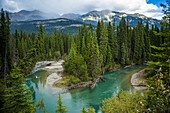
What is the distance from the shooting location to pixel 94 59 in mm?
38375

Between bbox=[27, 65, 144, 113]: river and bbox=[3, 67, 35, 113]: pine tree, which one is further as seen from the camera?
bbox=[27, 65, 144, 113]: river

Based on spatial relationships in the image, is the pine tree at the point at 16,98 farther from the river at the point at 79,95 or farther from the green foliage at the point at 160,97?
the green foliage at the point at 160,97

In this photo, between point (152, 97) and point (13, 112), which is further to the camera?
point (13, 112)

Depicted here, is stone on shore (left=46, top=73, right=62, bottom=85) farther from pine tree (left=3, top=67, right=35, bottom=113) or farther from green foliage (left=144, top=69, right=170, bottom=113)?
green foliage (left=144, top=69, right=170, bottom=113)

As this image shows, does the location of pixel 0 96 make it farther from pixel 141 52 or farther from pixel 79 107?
pixel 141 52

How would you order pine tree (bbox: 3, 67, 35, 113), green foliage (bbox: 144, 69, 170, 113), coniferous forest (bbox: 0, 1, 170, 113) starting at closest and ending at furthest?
1. green foliage (bbox: 144, 69, 170, 113)
2. coniferous forest (bbox: 0, 1, 170, 113)
3. pine tree (bbox: 3, 67, 35, 113)

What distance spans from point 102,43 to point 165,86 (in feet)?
136

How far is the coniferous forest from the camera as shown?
5.32m

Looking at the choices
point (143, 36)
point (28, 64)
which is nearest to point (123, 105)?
point (28, 64)

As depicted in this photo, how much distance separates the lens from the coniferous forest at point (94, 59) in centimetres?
532

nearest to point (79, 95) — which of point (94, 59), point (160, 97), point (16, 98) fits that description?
point (94, 59)

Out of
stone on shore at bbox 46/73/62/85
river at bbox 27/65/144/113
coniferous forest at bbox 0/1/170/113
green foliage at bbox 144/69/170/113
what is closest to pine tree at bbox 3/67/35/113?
coniferous forest at bbox 0/1/170/113

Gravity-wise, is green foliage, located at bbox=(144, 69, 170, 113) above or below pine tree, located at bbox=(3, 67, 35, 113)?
above

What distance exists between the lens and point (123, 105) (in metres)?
13.8
